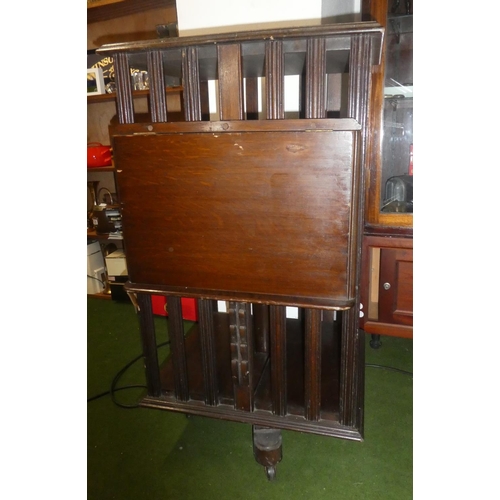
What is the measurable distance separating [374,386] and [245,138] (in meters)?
1.24

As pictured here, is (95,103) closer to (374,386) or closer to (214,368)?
(214,368)

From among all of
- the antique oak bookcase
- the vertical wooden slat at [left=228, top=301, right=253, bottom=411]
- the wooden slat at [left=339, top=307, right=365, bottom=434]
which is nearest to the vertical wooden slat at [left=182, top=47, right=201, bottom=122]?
the antique oak bookcase

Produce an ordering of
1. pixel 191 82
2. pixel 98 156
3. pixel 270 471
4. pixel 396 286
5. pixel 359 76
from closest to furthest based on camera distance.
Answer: pixel 359 76
pixel 191 82
pixel 270 471
pixel 396 286
pixel 98 156

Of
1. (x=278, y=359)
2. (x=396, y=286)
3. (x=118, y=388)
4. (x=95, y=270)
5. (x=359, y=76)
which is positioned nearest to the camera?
(x=359, y=76)

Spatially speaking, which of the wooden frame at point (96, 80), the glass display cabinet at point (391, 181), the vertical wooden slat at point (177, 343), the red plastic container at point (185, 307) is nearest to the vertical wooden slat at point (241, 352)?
the vertical wooden slat at point (177, 343)

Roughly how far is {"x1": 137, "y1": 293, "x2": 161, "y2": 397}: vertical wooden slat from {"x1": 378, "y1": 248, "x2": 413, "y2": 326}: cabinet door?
833 millimetres

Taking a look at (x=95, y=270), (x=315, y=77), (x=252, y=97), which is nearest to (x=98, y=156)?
(x=95, y=270)

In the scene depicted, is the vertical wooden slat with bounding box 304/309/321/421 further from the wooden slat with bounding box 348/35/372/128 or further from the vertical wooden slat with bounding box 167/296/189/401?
the wooden slat with bounding box 348/35/372/128

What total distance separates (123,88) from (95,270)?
1986 mm

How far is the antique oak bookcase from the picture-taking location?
83 centimetres

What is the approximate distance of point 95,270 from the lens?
2.70 meters

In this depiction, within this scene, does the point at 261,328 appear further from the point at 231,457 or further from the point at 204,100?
the point at 204,100

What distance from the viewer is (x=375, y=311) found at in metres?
1.47

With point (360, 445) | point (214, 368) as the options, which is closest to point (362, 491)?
point (360, 445)
